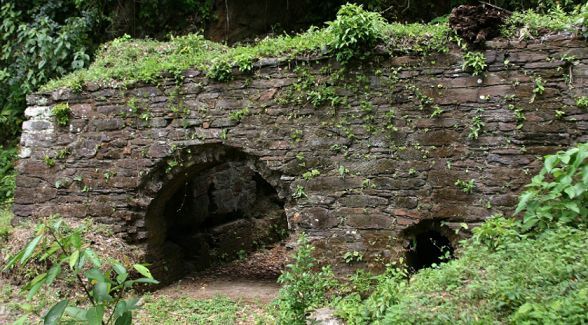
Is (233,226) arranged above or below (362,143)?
below

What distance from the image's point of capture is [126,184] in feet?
20.6

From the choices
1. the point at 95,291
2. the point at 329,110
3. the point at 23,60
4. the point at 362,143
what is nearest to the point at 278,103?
the point at 329,110

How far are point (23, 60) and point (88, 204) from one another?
13.9ft

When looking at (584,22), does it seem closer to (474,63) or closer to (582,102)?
(582,102)

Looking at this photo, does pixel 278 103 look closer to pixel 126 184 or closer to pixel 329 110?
pixel 329 110

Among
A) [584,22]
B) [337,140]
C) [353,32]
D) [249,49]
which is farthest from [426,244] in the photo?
[249,49]

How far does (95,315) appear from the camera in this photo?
6.89 ft

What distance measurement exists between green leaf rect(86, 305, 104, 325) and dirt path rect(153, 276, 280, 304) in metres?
3.96

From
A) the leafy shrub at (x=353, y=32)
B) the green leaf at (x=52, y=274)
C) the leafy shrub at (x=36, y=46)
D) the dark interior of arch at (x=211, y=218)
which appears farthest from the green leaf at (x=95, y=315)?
the leafy shrub at (x=36, y=46)

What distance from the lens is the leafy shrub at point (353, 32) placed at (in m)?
5.30

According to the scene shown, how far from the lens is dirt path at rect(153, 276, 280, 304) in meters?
6.20

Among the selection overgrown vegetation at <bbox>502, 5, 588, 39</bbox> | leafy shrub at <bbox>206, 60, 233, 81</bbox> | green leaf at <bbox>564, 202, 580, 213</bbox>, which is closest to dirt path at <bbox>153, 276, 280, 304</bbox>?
leafy shrub at <bbox>206, 60, 233, 81</bbox>

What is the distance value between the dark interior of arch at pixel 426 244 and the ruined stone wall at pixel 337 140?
0.45ft

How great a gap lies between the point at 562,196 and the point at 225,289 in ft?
13.7
